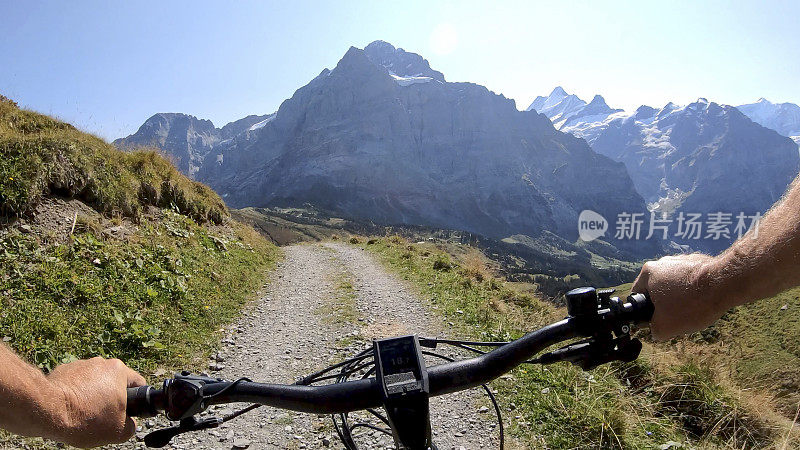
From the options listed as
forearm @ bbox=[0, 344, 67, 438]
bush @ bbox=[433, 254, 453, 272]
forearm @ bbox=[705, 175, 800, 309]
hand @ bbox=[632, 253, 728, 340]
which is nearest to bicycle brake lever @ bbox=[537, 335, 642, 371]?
hand @ bbox=[632, 253, 728, 340]

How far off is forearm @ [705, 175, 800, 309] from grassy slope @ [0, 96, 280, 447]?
24.6 feet

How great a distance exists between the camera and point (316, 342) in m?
9.23

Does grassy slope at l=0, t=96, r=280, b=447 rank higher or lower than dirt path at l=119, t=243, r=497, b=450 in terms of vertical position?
higher

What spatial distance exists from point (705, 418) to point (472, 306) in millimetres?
6242

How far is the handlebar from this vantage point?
5.44 feet

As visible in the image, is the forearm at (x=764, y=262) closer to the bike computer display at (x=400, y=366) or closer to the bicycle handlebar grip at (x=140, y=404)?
the bike computer display at (x=400, y=366)

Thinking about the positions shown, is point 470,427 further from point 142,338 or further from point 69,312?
point 69,312

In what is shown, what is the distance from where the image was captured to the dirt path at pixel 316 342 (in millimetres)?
5582

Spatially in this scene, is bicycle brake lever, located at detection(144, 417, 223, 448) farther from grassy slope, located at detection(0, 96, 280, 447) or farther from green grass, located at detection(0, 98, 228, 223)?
green grass, located at detection(0, 98, 228, 223)

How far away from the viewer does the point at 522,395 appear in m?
6.13

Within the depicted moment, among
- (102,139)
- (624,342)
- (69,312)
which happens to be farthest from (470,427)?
(102,139)

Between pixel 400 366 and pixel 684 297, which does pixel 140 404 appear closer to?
pixel 400 366

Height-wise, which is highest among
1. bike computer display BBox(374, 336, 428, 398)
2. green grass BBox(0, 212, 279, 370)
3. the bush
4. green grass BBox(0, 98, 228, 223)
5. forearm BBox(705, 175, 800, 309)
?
green grass BBox(0, 98, 228, 223)

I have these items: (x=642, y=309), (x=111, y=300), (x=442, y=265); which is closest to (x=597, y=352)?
(x=642, y=309)
